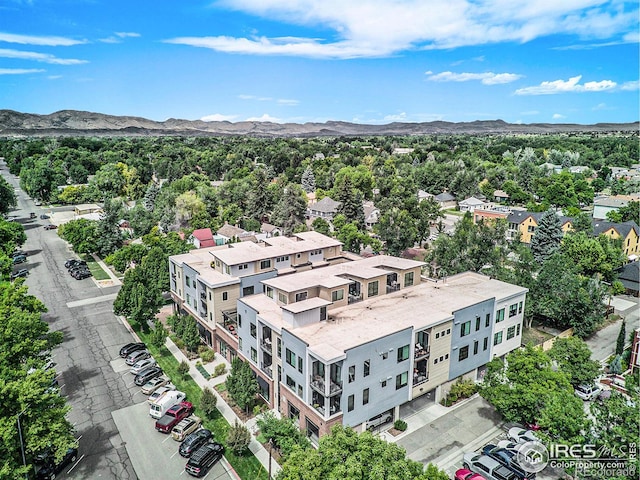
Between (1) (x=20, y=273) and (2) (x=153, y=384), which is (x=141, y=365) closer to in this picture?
(2) (x=153, y=384)

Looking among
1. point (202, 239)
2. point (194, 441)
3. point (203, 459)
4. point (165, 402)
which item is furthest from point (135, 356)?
point (202, 239)

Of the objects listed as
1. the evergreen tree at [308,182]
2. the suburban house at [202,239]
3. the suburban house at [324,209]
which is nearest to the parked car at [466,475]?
the suburban house at [202,239]

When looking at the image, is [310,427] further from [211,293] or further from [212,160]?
[212,160]

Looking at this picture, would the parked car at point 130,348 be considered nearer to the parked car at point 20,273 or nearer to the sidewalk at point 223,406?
the sidewalk at point 223,406

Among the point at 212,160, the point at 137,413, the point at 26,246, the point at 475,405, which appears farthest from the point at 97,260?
the point at 212,160

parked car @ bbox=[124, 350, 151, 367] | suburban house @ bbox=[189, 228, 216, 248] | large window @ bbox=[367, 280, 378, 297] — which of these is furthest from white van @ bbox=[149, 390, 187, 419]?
suburban house @ bbox=[189, 228, 216, 248]

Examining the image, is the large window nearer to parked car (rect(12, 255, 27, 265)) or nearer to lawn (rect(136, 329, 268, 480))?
lawn (rect(136, 329, 268, 480))

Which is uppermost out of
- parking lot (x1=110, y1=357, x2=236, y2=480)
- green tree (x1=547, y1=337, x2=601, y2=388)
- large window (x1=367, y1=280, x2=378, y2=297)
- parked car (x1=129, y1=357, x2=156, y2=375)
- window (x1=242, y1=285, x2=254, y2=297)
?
large window (x1=367, y1=280, x2=378, y2=297)
